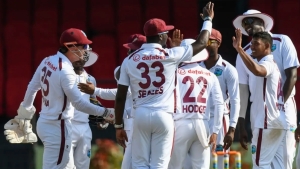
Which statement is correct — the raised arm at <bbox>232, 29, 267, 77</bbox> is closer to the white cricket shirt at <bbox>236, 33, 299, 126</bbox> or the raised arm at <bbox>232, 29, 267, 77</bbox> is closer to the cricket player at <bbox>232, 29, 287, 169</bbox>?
the cricket player at <bbox>232, 29, 287, 169</bbox>

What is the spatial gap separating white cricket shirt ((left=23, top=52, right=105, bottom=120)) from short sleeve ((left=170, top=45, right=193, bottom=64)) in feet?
3.63

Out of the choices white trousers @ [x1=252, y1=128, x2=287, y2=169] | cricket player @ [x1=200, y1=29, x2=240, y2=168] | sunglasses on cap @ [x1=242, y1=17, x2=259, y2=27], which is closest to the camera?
white trousers @ [x1=252, y1=128, x2=287, y2=169]

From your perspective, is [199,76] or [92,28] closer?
[199,76]

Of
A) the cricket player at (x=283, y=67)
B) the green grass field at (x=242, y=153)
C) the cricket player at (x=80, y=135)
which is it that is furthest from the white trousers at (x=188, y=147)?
the green grass field at (x=242, y=153)

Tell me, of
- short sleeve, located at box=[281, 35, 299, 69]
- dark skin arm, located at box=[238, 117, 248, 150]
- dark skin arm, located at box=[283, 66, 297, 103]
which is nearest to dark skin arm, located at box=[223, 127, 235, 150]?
dark skin arm, located at box=[238, 117, 248, 150]

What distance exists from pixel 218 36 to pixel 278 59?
3.07 ft

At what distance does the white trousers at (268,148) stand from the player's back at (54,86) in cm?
195

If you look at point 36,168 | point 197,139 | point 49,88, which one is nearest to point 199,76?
point 197,139

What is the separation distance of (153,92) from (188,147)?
84cm

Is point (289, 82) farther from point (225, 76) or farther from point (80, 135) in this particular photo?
point (80, 135)

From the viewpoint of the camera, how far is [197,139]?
30.3ft

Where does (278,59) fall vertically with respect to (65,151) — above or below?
above

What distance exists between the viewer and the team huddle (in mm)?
8789

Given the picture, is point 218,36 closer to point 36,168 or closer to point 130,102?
point 130,102
